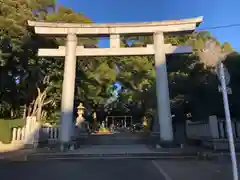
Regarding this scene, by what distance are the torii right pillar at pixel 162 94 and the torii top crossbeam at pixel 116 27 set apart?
529 millimetres

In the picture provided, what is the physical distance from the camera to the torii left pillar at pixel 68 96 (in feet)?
45.3

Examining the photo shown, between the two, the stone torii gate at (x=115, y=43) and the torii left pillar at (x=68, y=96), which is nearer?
the torii left pillar at (x=68, y=96)

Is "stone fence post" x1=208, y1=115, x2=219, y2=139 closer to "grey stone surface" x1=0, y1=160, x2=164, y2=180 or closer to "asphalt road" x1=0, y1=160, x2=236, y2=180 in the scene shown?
"asphalt road" x1=0, y1=160, x2=236, y2=180

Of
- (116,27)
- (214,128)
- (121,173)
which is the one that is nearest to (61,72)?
(116,27)

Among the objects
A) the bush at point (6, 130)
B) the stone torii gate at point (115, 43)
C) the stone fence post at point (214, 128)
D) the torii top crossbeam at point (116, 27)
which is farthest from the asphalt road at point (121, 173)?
the torii top crossbeam at point (116, 27)

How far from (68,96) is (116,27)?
4.51 meters

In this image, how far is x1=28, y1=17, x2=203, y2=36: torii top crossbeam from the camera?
14539mm

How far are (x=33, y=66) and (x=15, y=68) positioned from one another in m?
1.48

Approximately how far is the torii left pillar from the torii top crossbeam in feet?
1.65

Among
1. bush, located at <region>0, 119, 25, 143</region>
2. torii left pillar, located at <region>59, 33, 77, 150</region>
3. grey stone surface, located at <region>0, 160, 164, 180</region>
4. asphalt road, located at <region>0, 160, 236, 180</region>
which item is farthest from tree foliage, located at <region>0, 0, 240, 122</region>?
grey stone surface, located at <region>0, 160, 164, 180</region>

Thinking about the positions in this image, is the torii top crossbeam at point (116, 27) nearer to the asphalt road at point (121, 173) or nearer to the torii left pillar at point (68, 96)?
the torii left pillar at point (68, 96)

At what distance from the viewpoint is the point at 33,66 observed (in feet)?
66.1

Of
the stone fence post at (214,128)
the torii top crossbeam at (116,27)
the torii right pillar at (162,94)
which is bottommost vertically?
the stone fence post at (214,128)

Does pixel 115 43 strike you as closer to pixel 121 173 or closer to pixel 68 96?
pixel 68 96
